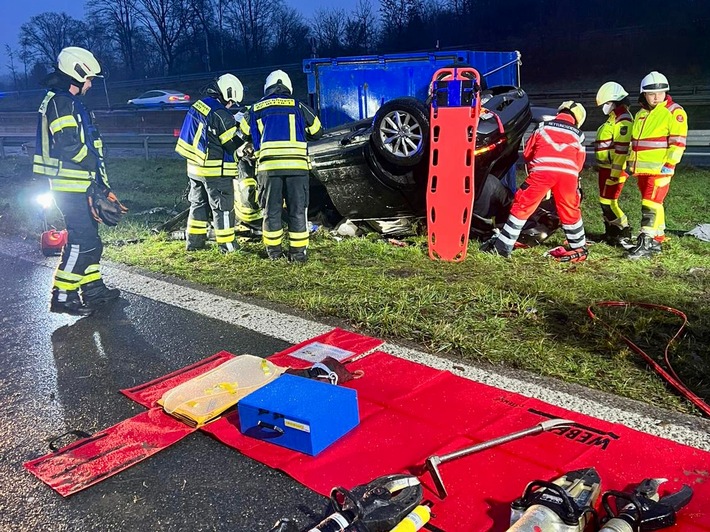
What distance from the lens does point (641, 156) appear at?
231 inches

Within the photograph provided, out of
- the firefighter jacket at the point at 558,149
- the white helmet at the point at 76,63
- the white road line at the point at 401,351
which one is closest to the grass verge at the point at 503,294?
the white road line at the point at 401,351

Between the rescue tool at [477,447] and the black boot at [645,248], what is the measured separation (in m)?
3.49

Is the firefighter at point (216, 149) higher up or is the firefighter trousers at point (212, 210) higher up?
the firefighter at point (216, 149)

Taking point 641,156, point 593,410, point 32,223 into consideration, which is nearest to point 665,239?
point 641,156

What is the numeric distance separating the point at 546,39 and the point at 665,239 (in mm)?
28735

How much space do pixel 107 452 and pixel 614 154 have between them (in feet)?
19.0

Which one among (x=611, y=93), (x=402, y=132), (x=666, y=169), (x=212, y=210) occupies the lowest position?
(x=212, y=210)

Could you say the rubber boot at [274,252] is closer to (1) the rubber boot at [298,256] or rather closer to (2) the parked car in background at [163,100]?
(1) the rubber boot at [298,256]

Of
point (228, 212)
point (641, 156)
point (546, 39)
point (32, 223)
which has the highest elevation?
point (546, 39)

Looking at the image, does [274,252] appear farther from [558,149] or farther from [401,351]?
[558,149]

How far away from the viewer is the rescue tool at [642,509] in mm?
2153

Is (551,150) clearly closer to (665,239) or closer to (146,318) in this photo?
(665,239)

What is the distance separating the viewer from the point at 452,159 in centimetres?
595

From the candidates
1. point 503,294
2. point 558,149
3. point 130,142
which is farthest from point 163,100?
point 503,294
